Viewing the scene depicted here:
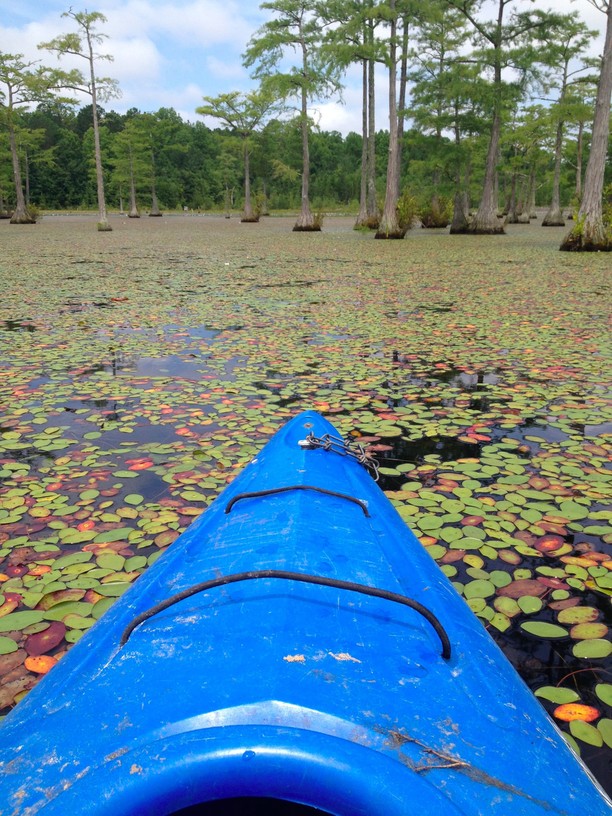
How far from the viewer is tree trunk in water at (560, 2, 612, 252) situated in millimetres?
12500

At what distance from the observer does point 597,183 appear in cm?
1316

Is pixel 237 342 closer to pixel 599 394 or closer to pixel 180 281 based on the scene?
pixel 599 394

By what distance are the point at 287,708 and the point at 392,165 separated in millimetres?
20274

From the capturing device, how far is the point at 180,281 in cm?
958

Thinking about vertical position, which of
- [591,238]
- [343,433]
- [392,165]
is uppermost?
[392,165]

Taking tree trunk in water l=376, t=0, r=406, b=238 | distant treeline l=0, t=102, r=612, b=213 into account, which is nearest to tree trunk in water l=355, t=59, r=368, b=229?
tree trunk in water l=376, t=0, r=406, b=238

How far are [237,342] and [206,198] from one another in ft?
196

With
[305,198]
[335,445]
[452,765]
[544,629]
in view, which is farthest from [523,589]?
[305,198]

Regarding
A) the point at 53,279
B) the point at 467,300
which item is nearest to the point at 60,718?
the point at 467,300

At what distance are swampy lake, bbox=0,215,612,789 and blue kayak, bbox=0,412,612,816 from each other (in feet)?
2.05

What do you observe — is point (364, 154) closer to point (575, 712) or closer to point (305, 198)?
point (305, 198)

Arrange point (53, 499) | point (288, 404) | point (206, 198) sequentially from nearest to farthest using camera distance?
point (53, 499)
point (288, 404)
point (206, 198)

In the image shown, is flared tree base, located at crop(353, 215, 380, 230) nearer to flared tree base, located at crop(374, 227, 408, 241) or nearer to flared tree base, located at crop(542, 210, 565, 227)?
flared tree base, located at crop(374, 227, 408, 241)

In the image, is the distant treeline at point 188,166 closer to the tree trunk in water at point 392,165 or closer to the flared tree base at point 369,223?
the flared tree base at point 369,223
